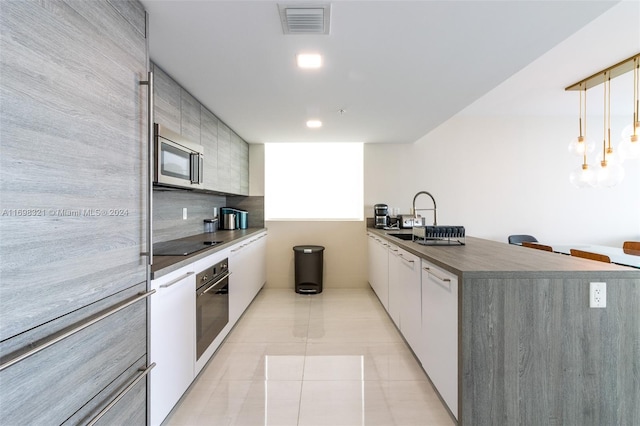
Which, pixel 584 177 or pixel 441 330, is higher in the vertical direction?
pixel 584 177

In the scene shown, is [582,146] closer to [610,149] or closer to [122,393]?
[610,149]

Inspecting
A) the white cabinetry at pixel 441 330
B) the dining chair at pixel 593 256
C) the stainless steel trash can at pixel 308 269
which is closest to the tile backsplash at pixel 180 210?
the stainless steel trash can at pixel 308 269

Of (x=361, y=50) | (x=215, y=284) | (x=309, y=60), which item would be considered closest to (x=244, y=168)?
(x=215, y=284)

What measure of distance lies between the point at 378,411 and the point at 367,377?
14.2 inches

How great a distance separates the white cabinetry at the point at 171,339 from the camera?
1573 mm

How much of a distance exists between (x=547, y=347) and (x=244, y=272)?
8.88 feet

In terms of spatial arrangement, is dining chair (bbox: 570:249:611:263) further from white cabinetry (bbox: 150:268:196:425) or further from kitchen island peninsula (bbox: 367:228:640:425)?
white cabinetry (bbox: 150:268:196:425)

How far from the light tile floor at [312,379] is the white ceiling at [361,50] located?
2.19m

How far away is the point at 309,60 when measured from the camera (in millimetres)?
2070

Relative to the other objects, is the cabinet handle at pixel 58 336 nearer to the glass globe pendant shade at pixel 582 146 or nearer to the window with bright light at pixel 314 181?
the window with bright light at pixel 314 181

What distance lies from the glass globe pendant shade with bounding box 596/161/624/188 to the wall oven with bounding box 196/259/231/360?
3.82 meters

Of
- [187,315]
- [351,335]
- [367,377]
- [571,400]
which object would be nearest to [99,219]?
[187,315]

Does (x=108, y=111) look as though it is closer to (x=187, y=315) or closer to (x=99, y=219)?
(x=99, y=219)

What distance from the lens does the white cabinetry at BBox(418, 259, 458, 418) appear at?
1.58 meters
